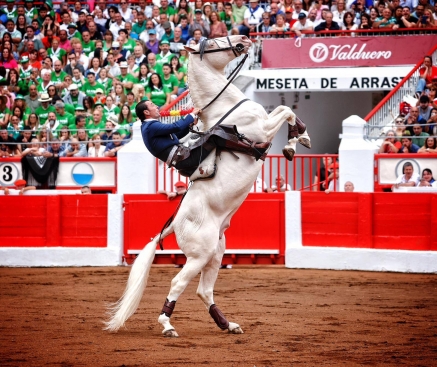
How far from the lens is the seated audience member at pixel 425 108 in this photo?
605 inches

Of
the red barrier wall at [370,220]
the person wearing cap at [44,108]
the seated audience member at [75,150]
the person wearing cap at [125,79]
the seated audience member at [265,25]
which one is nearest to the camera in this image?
the red barrier wall at [370,220]

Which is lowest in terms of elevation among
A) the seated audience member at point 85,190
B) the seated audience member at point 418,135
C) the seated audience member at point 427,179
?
the seated audience member at point 85,190

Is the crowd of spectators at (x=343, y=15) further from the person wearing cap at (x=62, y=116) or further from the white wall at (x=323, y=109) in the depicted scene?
the person wearing cap at (x=62, y=116)

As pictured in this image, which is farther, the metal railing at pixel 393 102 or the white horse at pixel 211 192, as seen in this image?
the metal railing at pixel 393 102

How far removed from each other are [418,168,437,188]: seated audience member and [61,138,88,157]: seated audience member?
21.2 ft

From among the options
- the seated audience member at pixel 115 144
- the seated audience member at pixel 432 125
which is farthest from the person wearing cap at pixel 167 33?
the seated audience member at pixel 432 125

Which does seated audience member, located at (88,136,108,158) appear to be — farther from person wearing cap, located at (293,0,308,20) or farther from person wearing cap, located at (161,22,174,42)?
person wearing cap, located at (293,0,308,20)

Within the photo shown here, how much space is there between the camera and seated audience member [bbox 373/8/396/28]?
18.9m

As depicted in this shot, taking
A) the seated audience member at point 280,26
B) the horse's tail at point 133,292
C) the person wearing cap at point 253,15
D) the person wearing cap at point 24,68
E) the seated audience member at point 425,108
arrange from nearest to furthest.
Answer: the horse's tail at point 133,292 → the seated audience member at point 425,108 → the seated audience member at point 280,26 → the person wearing cap at point 253,15 → the person wearing cap at point 24,68

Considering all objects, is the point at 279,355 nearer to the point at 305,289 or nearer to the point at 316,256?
the point at 305,289

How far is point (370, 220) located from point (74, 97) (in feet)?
27.1

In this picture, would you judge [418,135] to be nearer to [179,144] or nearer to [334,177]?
[334,177]

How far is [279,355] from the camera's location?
6.61 metres

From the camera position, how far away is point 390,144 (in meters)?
14.7
